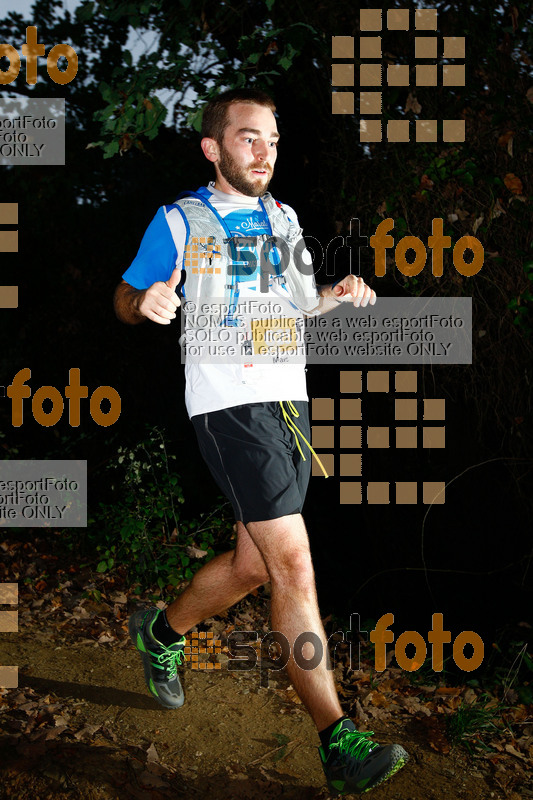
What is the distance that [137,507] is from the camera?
6.05 metres

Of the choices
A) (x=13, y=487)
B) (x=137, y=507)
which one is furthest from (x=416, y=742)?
(x=13, y=487)

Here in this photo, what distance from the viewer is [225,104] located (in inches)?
132

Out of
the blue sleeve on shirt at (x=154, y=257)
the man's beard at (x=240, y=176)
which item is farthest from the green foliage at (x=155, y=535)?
the man's beard at (x=240, y=176)

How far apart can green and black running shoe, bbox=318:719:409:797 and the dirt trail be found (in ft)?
1.64

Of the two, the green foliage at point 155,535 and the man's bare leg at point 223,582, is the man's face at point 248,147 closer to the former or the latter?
the man's bare leg at point 223,582

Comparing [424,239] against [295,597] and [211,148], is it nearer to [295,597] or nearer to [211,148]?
[211,148]

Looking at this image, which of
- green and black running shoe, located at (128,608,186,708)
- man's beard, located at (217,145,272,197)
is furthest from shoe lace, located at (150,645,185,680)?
man's beard, located at (217,145,272,197)

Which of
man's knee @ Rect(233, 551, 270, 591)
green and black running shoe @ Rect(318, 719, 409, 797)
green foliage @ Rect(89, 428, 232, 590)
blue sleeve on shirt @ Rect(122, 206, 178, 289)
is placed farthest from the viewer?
green foliage @ Rect(89, 428, 232, 590)

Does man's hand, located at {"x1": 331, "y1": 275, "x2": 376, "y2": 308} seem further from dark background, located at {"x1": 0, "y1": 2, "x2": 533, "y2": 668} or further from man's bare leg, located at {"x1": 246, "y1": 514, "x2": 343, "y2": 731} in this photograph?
dark background, located at {"x1": 0, "y1": 2, "x2": 533, "y2": 668}

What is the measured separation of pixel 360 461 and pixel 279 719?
188cm

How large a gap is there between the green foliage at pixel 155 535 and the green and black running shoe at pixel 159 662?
172 centimetres

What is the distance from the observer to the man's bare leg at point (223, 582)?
3.46 meters

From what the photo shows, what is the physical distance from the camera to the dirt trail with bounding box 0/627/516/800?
319cm

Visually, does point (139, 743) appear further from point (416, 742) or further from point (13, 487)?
point (13, 487)
